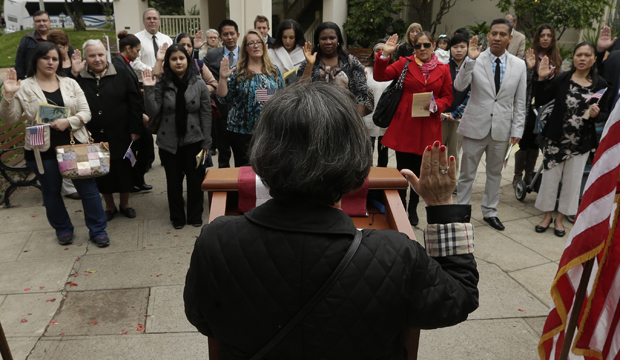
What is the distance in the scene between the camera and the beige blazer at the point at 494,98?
504 cm

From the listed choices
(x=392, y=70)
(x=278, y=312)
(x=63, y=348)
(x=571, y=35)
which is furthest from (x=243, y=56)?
(x=571, y=35)

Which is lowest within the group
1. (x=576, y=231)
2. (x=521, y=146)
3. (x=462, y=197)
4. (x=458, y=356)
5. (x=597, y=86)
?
(x=458, y=356)

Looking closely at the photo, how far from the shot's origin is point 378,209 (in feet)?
9.00

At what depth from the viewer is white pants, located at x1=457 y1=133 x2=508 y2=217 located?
529 cm

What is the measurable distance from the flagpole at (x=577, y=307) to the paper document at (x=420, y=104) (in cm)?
297

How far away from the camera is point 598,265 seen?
2131 mm

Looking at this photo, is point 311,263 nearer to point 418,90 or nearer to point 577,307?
point 577,307

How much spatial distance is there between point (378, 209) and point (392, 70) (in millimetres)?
2569

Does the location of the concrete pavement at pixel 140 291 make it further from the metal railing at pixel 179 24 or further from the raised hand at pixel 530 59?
the metal railing at pixel 179 24

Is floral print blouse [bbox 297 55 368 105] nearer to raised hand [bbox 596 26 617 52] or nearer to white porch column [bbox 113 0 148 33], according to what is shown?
raised hand [bbox 596 26 617 52]

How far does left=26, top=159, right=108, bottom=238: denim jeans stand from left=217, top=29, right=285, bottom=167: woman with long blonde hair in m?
1.52

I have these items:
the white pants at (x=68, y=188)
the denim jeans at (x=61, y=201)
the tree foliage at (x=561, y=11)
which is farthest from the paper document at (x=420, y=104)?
the tree foliage at (x=561, y=11)

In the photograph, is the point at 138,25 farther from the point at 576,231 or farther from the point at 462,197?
the point at 576,231

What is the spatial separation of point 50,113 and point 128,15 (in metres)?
12.2
